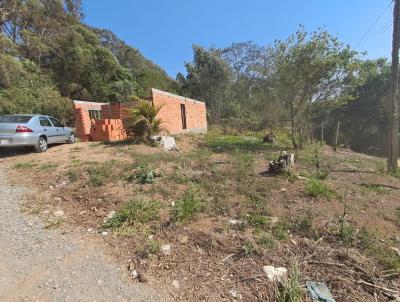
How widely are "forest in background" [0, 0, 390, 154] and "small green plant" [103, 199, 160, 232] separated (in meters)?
10.5

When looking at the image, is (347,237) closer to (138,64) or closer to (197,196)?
(197,196)

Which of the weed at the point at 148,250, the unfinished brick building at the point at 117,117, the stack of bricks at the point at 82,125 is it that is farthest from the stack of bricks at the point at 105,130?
the weed at the point at 148,250

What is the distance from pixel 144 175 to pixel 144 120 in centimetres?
453

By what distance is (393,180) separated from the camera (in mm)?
7133

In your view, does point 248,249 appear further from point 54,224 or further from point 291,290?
point 54,224

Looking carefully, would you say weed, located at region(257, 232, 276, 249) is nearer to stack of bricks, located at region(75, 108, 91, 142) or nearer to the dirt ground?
the dirt ground

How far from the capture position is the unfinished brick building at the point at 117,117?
11.7 metres

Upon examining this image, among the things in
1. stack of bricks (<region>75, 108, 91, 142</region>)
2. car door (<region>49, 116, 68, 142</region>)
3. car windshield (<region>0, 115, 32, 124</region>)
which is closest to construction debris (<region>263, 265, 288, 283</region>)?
car windshield (<region>0, 115, 32, 124</region>)

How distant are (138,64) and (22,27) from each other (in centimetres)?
1929

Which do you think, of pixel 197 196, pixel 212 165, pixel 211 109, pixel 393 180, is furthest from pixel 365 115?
pixel 197 196

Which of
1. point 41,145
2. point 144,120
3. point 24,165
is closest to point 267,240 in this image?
point 24,165

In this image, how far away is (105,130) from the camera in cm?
1159

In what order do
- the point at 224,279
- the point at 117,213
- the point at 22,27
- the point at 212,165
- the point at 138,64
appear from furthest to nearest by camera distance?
1. the point at 138,64
2. the point at 22,27
3. the point at 212,165
4. the point at 117,213
5. the point at 224,279

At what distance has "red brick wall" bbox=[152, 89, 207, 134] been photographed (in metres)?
13.1
